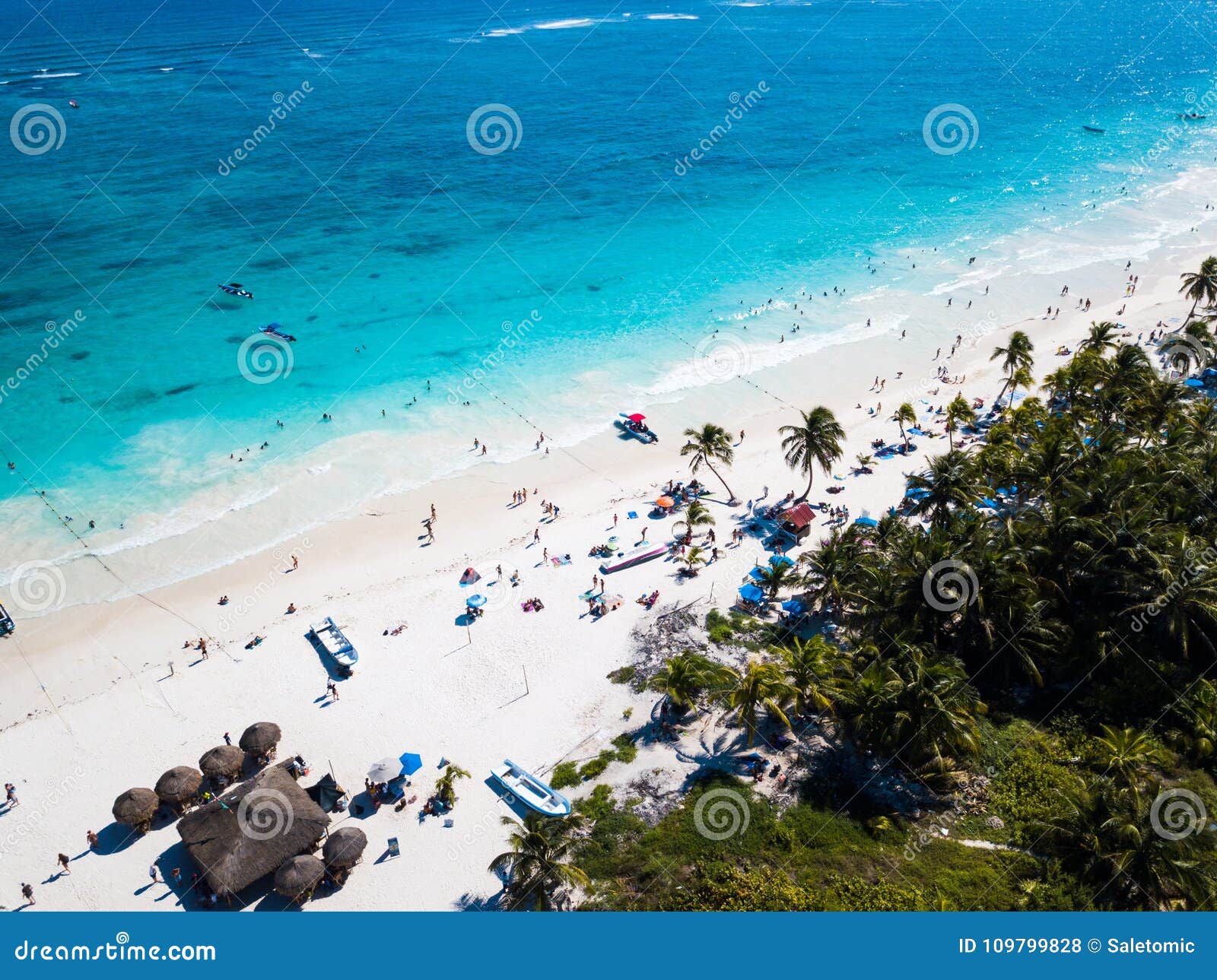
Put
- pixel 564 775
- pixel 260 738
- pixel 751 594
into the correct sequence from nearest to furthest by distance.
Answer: pixel 564 775
pixel 260 738
pixel 751 594

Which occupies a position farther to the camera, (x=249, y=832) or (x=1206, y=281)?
(x=1206, y=281)

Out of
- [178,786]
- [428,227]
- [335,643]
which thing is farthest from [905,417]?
[428,227]

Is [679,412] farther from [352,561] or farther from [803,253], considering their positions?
[803,253]

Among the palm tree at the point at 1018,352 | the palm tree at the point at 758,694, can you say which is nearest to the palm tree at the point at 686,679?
the palm tree at the point at 758,694

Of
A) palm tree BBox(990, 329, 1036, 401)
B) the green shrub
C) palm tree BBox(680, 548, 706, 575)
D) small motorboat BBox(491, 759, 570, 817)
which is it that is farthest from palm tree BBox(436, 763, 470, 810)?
palm tree BBox(990, 329, 1036, 401)

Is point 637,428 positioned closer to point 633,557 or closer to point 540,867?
point 633,557

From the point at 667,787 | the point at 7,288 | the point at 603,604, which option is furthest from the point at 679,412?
the point at 7,288

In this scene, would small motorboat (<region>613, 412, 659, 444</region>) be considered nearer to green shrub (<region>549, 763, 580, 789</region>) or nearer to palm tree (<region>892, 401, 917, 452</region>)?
palm tree (<region>892, 401, 917, 452</region>)

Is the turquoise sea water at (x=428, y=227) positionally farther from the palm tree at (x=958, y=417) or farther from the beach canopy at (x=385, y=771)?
the beach canopy at (x=385, y=771)
